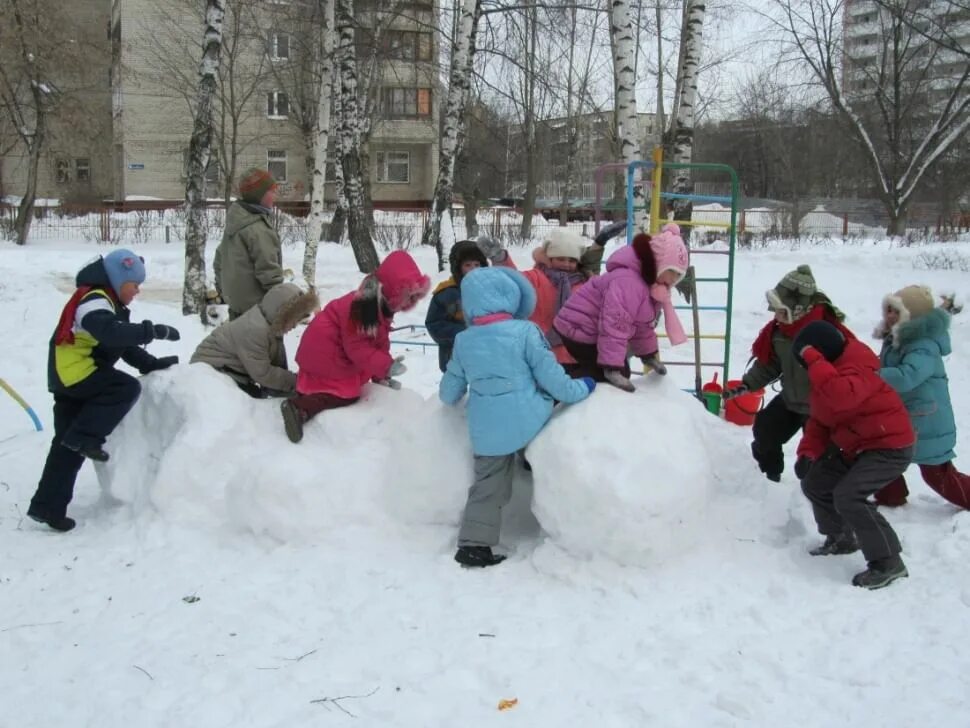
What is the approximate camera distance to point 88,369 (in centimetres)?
444

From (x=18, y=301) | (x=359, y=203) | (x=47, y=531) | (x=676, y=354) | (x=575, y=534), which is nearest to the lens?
(x=575, y=534)

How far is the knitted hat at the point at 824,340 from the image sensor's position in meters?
3.72

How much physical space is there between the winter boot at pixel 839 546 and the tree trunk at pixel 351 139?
10590 mm

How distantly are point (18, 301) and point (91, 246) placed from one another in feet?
37.7

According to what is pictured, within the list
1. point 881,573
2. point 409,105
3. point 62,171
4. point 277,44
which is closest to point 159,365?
point 881,573

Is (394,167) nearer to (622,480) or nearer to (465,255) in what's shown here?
(465,255)

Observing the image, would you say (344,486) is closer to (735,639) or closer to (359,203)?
(735,639)

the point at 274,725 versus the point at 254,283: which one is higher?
the point at 254,283

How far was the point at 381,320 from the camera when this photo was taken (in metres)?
4.32

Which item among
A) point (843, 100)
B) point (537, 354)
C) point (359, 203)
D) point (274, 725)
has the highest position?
point (843, 100)

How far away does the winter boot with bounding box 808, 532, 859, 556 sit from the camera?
3.85 metres

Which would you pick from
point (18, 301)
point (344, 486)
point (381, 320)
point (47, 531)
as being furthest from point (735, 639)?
point (18, 301)

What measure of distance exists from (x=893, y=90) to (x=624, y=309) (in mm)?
24761

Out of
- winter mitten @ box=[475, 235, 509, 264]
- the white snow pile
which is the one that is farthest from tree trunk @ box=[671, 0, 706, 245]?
the white snow pile
